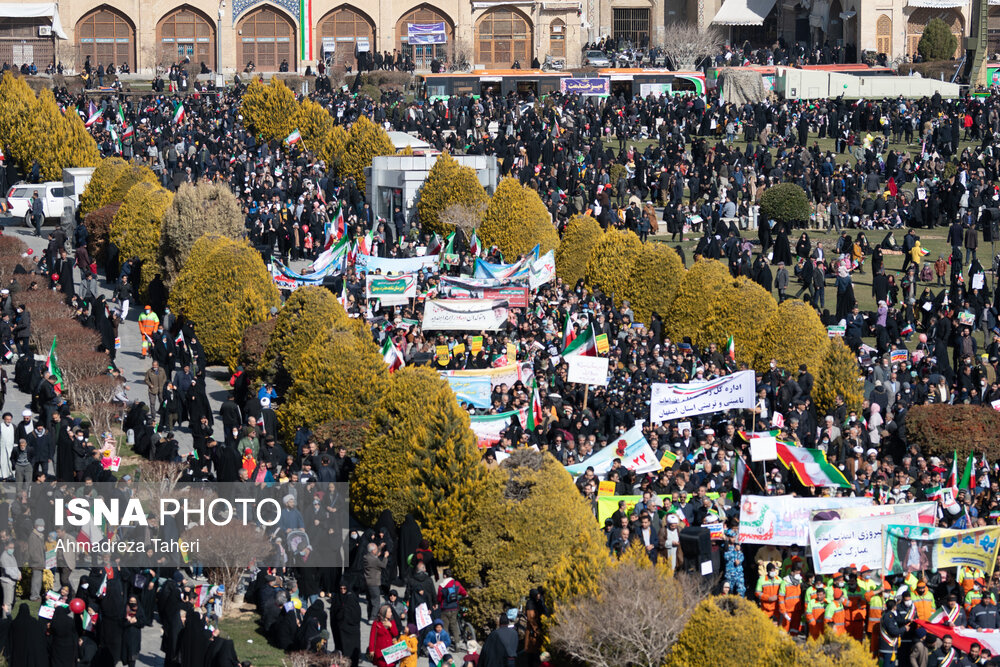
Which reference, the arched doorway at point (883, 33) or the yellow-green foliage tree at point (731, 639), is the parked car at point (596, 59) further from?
the yellow-green foliage tree at point (731, 639)

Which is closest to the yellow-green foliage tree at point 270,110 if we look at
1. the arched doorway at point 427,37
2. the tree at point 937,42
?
the arched doorway at point 427,37

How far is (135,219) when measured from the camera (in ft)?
106

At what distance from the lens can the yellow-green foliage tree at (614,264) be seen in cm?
2953

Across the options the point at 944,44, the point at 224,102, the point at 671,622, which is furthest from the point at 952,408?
the point at 944,44

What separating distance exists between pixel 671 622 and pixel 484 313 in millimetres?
11882

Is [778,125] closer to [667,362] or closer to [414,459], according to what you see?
[667,362]

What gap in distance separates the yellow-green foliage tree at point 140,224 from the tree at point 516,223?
543cm

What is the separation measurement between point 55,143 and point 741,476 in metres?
24.7

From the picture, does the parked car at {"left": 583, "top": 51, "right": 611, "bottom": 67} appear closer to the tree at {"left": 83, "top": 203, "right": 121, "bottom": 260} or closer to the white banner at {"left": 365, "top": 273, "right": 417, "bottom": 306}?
the tree at {"left": 83, "top": 203, "right": 121, "bottom": 260}

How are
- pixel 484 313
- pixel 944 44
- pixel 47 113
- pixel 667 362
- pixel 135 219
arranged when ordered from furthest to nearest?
1. pixel 944 44
2. pixel 47 113
3. pixel 135 219
4. pixel 484 313
5. pixel 667 362

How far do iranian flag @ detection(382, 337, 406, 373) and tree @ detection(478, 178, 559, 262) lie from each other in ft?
30.4

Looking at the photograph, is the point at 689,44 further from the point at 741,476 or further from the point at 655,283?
the point at 741,476

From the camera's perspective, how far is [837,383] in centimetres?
2331

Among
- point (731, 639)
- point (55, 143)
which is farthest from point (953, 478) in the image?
point (55, 143)
